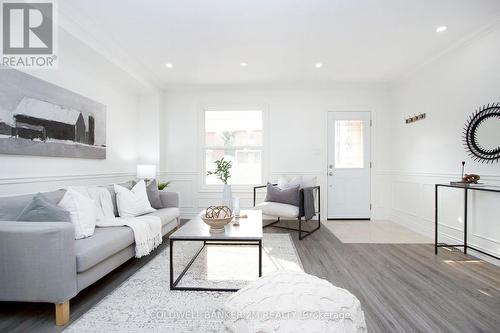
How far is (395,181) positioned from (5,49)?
18.4ft

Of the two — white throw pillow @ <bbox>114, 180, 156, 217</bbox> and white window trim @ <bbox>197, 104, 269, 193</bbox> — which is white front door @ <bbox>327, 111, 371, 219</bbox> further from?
white throw pillow @ <bbox>114, 180, 156, 217</bbox>

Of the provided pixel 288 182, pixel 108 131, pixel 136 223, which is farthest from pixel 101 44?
pixel 288 182

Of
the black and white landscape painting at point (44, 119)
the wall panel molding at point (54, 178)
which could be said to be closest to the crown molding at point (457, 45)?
the black and white landscape painting at point (44, 119)

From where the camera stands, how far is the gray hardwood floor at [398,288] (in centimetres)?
161

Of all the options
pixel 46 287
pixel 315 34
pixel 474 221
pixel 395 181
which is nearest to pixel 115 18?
pixel 315 34

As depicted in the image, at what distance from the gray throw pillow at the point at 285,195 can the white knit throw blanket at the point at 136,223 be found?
181 cm

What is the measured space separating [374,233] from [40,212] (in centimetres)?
405

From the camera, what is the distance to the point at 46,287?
5.14 ft

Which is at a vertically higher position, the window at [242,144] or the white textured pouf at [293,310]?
the window at [242,144]

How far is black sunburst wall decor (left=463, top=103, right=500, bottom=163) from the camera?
8.52 ft

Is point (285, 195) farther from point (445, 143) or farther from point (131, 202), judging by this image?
point (445, 143)

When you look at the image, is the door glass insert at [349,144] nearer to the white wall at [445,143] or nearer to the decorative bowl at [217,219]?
the white wall at [445,143]

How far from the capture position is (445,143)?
10.8 ft

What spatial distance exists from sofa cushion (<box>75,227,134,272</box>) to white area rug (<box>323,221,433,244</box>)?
8.92ft
